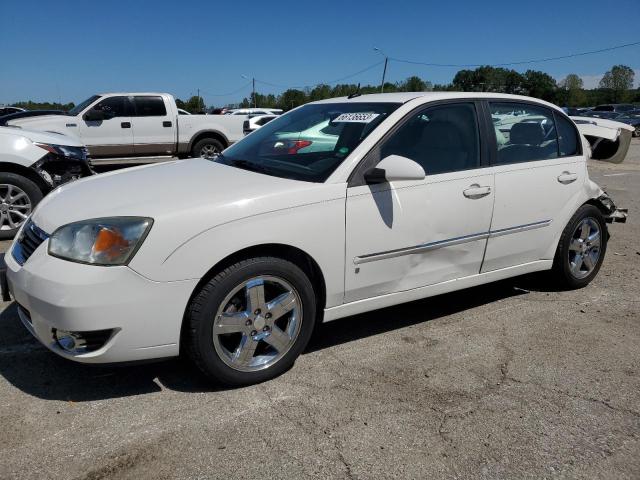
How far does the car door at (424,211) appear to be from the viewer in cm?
326

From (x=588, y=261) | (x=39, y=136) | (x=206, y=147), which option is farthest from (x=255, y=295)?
(x=206, y=147)

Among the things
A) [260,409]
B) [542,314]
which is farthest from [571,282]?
[260,409]

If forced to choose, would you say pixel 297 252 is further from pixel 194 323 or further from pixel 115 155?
pixel 115 155

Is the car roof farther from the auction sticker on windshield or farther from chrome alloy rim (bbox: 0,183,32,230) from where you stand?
chrome alloy rim (bbox: 0,183,32,230)

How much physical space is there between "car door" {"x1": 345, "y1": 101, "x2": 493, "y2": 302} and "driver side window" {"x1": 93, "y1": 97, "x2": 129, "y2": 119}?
A: 32.5 ft

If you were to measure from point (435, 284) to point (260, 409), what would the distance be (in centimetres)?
152

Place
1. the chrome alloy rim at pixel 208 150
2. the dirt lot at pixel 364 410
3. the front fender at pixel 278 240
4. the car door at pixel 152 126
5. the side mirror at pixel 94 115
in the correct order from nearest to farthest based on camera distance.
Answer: the dirt lot at pixel 364 410, the front fender at pixel 278 240, the side mirror at pixel 94 115, the car door at pixel 152 126, the chrome alloy rim at pixel 208 150

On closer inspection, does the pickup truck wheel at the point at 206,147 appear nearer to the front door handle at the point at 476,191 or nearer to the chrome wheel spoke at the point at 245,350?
the front door handle at the point at 476,191

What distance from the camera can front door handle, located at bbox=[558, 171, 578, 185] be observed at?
4273 mm

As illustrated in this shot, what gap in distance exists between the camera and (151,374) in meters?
3.18

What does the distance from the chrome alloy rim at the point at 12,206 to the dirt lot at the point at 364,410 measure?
240 cm

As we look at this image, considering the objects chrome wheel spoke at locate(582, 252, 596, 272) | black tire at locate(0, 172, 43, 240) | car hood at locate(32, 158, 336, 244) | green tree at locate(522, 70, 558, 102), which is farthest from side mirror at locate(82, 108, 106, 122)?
green tree at locate(522, 70, 558, 102)

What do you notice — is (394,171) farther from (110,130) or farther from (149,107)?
(149,107)

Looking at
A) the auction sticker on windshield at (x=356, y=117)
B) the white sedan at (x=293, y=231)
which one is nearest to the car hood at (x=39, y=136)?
the white sedan at (x=293, y=231)
